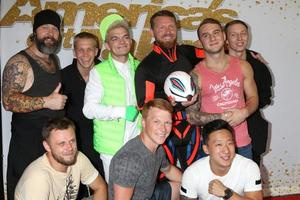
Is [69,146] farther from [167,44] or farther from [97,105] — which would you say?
[167,44]

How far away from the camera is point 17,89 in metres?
3.14

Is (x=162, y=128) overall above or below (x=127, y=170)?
above

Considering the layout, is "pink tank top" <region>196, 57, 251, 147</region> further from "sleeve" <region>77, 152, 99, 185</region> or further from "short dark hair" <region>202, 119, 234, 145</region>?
"sleeve" <region>77, 152, 99, 185</region>

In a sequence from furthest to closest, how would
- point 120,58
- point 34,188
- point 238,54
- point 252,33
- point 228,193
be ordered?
point 252,33 → point 238,54 → point 120,58 → point 228,193 → point 34,188

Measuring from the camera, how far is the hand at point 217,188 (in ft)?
9.36

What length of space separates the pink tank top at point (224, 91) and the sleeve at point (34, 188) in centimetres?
138

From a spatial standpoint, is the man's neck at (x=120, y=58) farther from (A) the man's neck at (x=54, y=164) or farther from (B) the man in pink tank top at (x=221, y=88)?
(A) the man's neck at (x=54, y=164)

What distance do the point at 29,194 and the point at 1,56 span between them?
5.83 ft

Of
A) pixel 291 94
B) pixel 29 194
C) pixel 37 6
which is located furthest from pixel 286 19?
pixel 29 194

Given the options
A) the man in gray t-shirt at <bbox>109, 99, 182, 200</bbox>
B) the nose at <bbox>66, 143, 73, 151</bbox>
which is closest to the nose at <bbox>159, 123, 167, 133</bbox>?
the man in gray t-shirt at <bbox>109, 99, 182, 200</bbox>

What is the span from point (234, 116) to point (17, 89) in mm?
1674

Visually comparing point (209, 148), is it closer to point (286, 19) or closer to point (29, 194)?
point (29, 194)

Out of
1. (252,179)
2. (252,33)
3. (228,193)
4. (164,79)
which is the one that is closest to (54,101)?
(164,79)

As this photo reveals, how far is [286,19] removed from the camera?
4.66 meters
